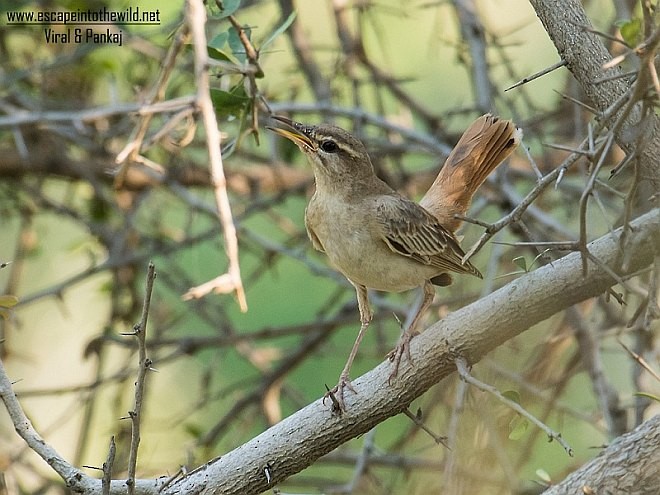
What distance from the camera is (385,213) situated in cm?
343

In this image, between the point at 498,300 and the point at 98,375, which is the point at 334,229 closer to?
the point at 498,300

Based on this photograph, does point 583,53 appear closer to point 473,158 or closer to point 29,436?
point 473,158

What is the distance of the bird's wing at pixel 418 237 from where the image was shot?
334cm

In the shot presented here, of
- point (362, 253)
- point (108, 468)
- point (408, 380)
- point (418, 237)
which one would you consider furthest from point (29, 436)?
point (418, 237)

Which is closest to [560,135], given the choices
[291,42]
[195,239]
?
[291,42]

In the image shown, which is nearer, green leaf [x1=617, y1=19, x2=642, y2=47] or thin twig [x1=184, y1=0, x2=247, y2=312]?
green leaf [x1=617, y1=19, x2=642, y2=47]

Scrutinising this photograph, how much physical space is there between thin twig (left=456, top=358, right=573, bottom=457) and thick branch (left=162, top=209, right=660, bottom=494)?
0.06 meters

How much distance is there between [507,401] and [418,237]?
4.16ft

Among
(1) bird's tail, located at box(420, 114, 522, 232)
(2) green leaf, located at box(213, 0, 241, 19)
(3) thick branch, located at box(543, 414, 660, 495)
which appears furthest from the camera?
(1) bird's tail, located at box(420, 114, 522, 232)

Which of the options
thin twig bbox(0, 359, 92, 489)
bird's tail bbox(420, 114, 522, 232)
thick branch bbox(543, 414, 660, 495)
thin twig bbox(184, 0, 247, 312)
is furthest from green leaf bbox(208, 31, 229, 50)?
thick branch bbox(543, 414, 660, 495)

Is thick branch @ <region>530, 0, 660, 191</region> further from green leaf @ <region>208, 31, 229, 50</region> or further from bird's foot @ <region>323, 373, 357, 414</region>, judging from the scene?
green leaf @ <region>208, 31, 229, 50</region>

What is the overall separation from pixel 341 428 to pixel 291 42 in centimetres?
271

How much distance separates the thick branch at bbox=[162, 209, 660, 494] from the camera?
2.33 meters

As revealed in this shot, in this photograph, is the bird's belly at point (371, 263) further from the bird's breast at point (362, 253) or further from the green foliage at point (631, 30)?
the green foliage at point (631, 30)
